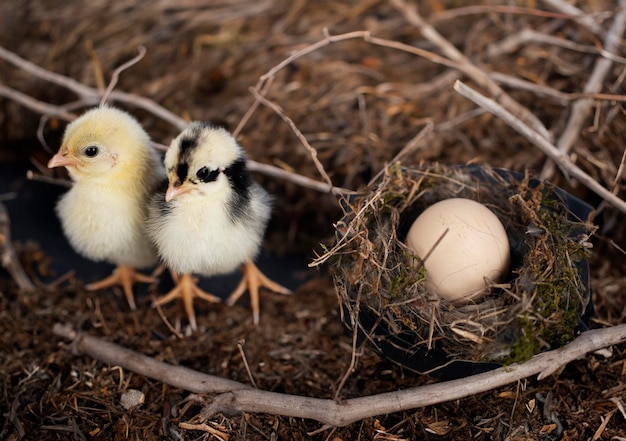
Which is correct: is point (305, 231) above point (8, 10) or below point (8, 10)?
below

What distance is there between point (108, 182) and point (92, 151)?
0.12m

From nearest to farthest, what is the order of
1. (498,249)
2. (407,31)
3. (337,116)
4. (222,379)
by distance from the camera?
(498,249) < (222,379) < (337,116) < (407,31)

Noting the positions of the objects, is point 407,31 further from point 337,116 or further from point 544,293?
point 544,293

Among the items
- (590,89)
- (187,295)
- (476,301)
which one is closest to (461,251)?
(476,301)

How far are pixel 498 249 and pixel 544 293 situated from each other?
0.21 metres

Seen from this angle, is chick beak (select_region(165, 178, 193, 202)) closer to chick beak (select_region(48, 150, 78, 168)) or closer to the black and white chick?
the black and white chick

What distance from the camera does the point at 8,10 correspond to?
344 cm

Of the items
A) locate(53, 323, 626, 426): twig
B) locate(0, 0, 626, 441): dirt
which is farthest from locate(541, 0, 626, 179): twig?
locate(53, 323, 626, 426): twig

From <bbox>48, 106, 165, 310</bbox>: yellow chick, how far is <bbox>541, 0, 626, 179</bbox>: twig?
1.47 metres

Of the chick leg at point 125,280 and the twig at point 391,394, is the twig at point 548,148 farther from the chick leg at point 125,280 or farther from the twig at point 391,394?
the chick leg at point 125,280

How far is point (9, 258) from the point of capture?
241 cm

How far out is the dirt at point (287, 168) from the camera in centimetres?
187

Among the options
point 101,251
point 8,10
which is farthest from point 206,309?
point 8,10

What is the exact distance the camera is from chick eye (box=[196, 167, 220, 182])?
1811 mm
